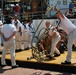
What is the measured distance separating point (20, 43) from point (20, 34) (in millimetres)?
425

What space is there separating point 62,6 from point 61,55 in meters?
16.5

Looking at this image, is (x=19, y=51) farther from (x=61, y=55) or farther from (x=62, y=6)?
(x=62, y=6)

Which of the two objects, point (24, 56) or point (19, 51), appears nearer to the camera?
point (24, 56)

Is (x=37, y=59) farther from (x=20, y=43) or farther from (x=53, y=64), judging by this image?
(x=20, y=43)

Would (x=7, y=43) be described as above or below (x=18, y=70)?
above

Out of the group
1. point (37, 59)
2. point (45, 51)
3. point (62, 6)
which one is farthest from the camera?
point (62, 6)

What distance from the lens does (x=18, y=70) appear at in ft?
32.9

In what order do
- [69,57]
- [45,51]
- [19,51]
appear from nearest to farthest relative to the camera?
[69,57] < [45,51] < [19,51]

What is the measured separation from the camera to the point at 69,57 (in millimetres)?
9656

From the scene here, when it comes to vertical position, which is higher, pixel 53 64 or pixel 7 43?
pixel 7 43

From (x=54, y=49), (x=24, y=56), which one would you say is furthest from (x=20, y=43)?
(x=54, y=49)

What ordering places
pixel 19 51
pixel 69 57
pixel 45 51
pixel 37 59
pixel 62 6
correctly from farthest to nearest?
1. pixel 62 6
2. pixel 19 51
3. pixel 45 51
4. pixel 37 59
5. pixel 69 57

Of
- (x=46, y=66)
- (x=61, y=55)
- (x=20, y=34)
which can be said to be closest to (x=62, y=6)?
(x=20, y=34)

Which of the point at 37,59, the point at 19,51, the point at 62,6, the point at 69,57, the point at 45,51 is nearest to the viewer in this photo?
the point at 69,57
